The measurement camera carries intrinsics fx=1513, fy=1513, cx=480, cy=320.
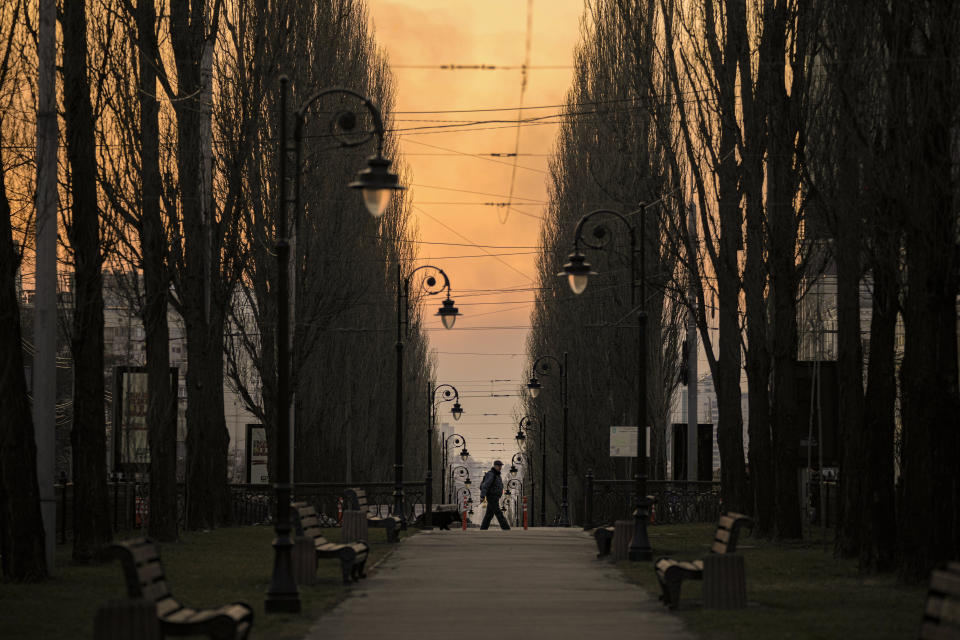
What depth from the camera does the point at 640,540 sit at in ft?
76.6

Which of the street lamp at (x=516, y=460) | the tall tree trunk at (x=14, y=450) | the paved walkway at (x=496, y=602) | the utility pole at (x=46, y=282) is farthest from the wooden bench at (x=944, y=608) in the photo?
the street lamp at (x=516, y=460)

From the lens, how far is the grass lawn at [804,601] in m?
13.4

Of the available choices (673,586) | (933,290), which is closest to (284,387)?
(673,586)

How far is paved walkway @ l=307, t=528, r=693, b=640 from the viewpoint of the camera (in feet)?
43.7

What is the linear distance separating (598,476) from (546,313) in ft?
38.0

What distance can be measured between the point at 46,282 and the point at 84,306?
221 cm

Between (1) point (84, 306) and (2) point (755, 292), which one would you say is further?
(2) point (755, 292)

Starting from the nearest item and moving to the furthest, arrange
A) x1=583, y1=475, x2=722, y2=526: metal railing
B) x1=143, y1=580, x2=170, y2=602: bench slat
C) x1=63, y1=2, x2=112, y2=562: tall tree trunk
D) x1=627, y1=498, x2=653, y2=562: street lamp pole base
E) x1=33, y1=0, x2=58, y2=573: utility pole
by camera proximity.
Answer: x1=143, y1=580, x2=170, y2=602: bench slat
x1=33, y1=0, x2=58, y2=573: utility pole
x1=63, y1=2, x2=112, y2=562: tall tree trunk
x1=627, y1=498, x2=653, y2=562: street lamp pole base
x1=583, y1=475, x2=722, y2=526: metal railing

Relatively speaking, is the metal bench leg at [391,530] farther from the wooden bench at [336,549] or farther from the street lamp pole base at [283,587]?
the street lamp pole base at [283,587]

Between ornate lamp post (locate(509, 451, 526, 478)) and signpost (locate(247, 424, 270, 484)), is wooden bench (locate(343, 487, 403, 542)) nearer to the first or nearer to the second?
signpost (locate(247, 424, 270, 484))

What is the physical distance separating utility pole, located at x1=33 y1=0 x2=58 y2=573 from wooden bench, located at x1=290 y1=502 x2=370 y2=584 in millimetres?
3133

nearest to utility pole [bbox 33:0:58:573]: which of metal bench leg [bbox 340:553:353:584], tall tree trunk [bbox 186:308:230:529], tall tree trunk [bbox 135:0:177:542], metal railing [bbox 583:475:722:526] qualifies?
metal bench leg [bbox 340:553:353:584]

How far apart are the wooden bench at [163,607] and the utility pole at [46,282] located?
7.87 m

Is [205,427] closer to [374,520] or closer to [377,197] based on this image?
[374,520]
